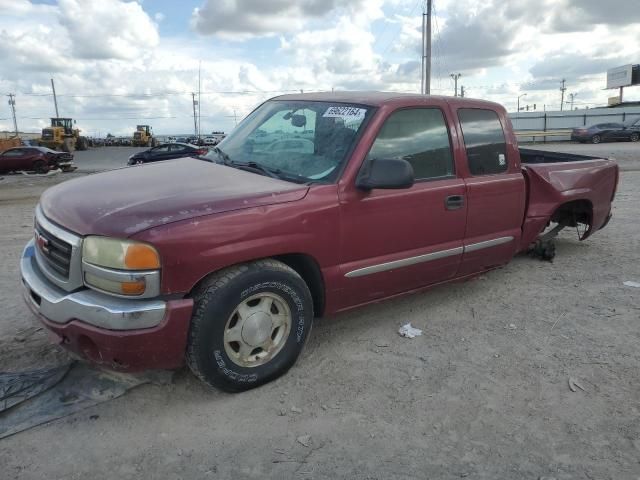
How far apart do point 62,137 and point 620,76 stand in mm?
65026

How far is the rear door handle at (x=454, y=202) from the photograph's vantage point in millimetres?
4047

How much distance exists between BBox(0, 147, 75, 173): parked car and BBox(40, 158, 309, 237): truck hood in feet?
71.2

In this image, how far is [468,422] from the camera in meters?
2.94

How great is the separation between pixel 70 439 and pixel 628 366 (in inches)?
135

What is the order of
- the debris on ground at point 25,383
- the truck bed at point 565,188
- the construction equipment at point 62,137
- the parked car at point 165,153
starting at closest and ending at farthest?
the debris on ground at point 25,383
the truck bed at point 565,188
the parked car at point 165,153
the construction equipment at point 62,137

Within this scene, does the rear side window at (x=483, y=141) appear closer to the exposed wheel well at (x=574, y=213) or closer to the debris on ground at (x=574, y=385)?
the exposed wheel well at (x=574, y=213)

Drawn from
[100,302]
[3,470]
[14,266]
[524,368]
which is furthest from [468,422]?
[14,266]

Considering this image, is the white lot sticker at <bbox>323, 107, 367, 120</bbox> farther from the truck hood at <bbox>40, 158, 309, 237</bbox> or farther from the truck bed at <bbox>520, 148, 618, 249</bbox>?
the truck bed at <bbox>520, 148, 618, 249</bbox>

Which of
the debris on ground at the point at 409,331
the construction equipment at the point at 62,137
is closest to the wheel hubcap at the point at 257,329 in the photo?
the debris on ground at the point at 409,331

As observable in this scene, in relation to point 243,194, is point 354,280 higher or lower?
lower

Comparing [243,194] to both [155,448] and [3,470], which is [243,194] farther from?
[3,470]

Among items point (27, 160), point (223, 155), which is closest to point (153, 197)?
point (223, 155)

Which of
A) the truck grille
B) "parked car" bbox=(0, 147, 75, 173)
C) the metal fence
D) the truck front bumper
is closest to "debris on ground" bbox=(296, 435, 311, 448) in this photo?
the truck front bumper

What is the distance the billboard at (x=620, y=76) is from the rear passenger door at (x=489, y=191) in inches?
2869
